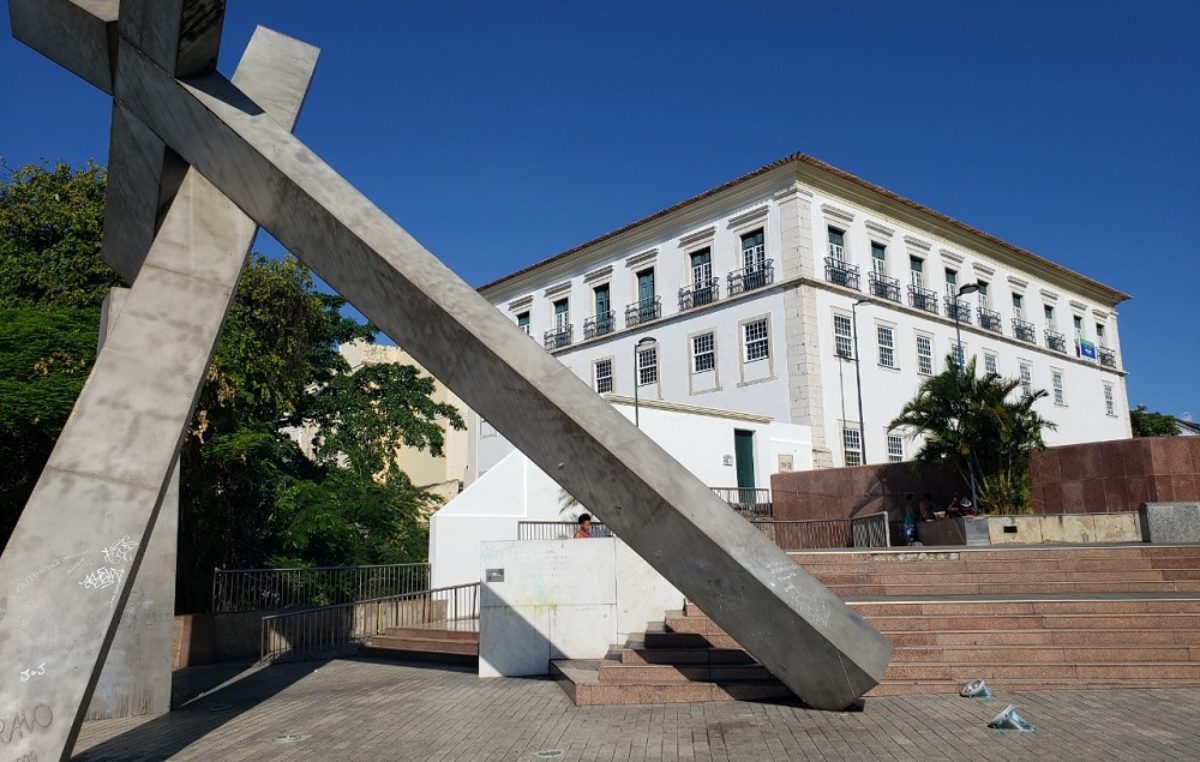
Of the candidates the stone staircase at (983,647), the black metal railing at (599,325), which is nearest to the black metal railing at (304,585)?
the stone staircase at (983,647)

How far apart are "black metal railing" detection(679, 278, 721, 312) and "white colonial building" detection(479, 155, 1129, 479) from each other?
6cm

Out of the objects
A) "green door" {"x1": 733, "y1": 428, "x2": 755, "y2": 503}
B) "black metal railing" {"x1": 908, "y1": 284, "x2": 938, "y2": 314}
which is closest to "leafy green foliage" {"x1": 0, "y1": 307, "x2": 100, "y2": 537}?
"green door" {"x1": 733, "y1": 428, "x2": 755, "y2": 503}

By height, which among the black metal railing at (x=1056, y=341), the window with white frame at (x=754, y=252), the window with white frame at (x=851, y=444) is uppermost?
the window with white frame at (x=754, y=252)

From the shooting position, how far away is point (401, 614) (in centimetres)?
1675

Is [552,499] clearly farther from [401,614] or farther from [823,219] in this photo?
[823,219]

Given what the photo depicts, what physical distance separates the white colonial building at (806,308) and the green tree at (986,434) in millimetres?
8597

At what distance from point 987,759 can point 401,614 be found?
1280 centimetres

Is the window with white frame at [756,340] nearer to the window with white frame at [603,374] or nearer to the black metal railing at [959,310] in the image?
the window with white frame at [603,374]

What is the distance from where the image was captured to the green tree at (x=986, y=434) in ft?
58.0

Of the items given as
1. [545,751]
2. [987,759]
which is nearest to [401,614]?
[545,751]

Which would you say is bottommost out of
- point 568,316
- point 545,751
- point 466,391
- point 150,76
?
point 545,751

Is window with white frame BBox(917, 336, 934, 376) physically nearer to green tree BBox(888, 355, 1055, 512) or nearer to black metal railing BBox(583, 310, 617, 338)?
black metal railing BBox(583, 310, 617, 338)

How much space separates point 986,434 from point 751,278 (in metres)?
15.6

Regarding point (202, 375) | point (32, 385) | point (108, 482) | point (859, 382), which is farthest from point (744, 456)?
point (108, 482)
